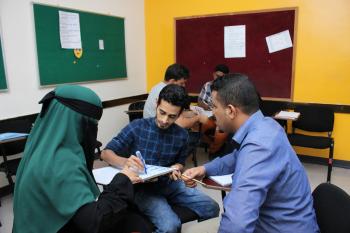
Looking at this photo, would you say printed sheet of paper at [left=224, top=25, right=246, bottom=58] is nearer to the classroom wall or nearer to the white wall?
the classroom wall

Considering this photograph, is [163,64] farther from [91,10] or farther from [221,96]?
[221,96]

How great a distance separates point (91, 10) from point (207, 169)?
3.19m

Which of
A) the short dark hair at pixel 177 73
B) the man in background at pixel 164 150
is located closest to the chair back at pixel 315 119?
the short dark hair at pixel 177 73

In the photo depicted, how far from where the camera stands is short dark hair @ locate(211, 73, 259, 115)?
1283 millimetres

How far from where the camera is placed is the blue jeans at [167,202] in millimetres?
1741

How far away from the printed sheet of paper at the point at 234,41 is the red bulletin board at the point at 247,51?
58 mm

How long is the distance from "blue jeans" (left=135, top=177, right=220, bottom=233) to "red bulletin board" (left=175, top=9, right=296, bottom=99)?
2.84 meters

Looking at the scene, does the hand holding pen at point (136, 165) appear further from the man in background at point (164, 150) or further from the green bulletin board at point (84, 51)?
the green bulletin board at point (84, 51)

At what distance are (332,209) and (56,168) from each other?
3.60 ft

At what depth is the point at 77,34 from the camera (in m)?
3.93

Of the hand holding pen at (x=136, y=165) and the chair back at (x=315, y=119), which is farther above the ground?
the hand holding pen at (x=136, y=165)

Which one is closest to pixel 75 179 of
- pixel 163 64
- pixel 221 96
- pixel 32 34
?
pixel 221 96

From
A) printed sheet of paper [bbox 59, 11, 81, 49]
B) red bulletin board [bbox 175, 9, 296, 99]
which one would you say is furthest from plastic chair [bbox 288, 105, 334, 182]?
printed sheet of paper [bbox 59, 11, 81, 49]

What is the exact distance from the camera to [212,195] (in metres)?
3.35
